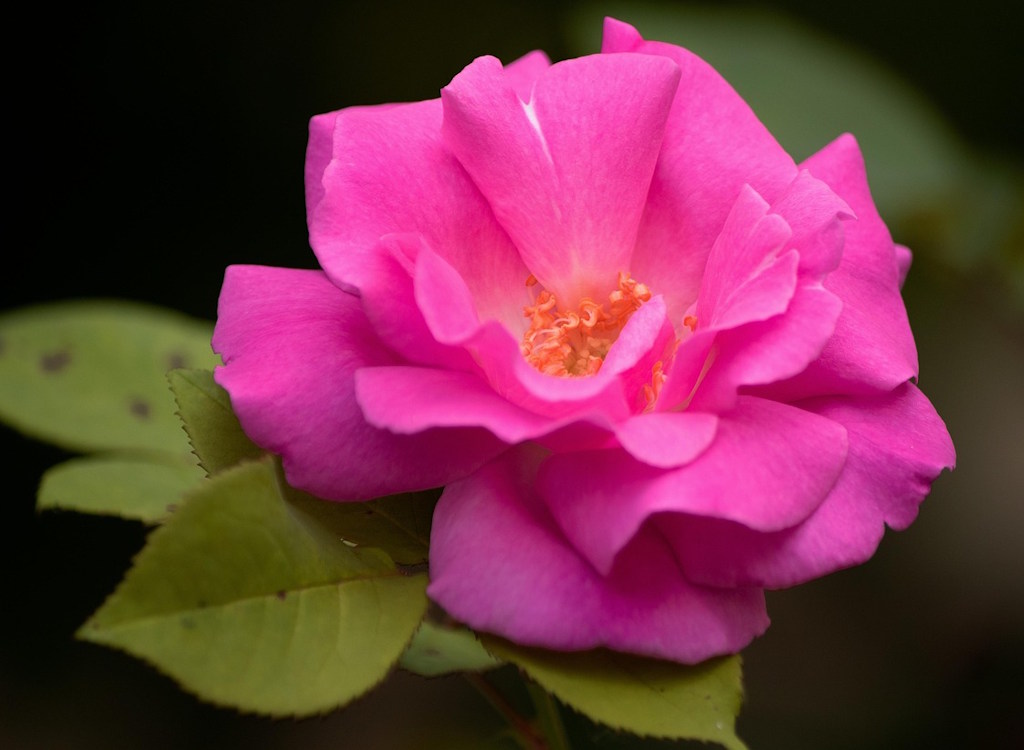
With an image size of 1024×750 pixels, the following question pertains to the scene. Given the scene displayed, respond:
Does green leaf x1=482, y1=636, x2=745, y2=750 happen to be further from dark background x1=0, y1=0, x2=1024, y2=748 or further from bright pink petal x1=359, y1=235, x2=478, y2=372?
dark background x1=0, y1=0, x2=1024, y2=748

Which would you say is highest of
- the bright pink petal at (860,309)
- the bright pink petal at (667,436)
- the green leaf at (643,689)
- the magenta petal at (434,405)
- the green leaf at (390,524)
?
the bright pink petal at (860,309)

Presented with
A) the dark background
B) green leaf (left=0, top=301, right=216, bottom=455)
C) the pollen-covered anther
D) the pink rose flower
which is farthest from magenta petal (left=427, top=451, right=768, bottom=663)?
the dark background

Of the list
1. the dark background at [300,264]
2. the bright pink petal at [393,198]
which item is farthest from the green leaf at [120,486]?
the dark background at [300,264]

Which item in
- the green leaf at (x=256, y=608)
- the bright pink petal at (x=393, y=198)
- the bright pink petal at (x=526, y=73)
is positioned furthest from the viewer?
the bright pink petal at (x=526, y=73)

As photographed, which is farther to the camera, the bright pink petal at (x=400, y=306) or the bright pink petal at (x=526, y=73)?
the bright pink petal at (x=526, y=73)

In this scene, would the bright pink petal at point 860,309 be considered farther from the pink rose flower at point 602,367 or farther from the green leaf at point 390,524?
the green leaf at point 390,524

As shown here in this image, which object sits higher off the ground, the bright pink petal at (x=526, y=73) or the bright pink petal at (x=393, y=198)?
the bright pink petal at (x=526, y=73)
